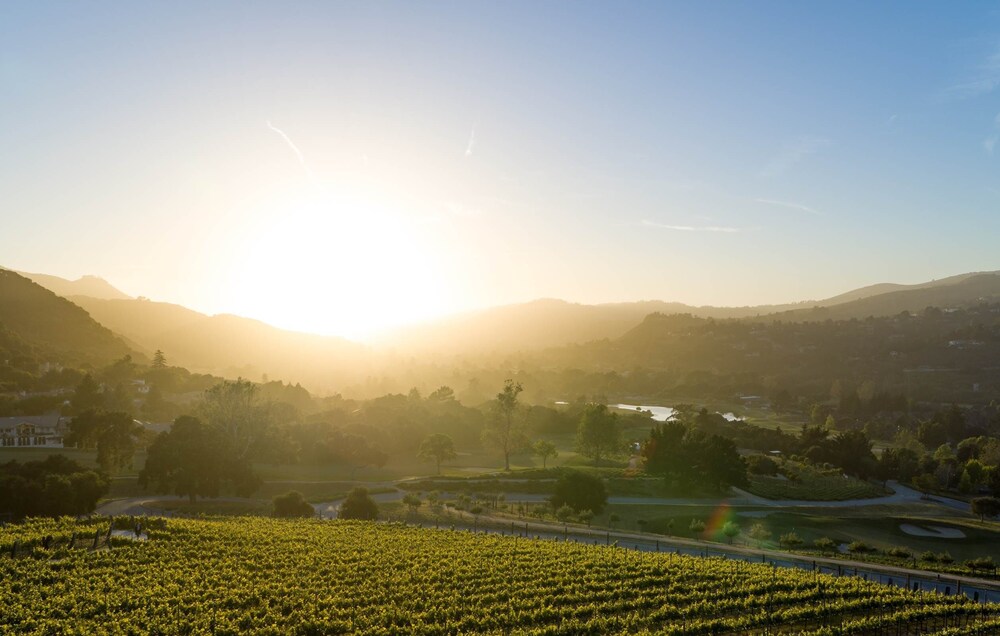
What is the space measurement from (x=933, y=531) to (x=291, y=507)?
70294 mm

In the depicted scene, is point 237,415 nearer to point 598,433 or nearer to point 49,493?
point 49,493

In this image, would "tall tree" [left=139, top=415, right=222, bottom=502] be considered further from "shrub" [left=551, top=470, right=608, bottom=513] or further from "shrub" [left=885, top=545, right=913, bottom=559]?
"shrub" [left=885, top=545, right=913, bottom=559]

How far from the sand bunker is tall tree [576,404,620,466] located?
41747mm

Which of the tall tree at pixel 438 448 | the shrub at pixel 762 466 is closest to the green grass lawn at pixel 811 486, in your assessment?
the shrub at pixel 762 466

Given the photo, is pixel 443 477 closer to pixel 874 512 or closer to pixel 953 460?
pixel 874 512

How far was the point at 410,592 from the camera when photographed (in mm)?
36625

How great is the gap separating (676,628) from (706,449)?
57.9m

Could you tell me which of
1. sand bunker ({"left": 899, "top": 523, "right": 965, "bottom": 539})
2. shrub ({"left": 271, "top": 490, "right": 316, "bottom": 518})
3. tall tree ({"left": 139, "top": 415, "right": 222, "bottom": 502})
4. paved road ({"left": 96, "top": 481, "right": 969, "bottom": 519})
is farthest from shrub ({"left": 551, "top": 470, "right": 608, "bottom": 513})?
tall tree ({"left": 139, "top": 415, "right": 222, "bottom": 502})

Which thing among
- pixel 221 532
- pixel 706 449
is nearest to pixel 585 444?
pixel 706 449

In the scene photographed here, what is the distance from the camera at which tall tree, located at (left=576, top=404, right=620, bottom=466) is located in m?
104

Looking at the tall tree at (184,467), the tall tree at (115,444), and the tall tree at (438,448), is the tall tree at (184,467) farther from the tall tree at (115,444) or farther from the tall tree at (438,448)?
the tall tree at (438,448)

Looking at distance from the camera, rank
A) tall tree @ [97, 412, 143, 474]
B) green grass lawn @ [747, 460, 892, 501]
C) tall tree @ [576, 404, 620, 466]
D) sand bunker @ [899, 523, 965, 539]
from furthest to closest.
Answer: tall tree @ [576, 404, 620, 466], green grass lawn @ [747, 460, 892, 501], tall tree @ [97, 412, 143, 474], sand bunker @ [899, 523, 965, 539]

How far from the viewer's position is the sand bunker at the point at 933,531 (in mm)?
70000

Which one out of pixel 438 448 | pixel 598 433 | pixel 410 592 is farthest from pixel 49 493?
pixel 598 433
